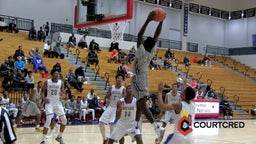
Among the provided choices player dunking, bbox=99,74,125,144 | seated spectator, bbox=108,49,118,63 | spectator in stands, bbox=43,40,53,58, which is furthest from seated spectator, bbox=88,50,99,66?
player dunking, bbox=99,74,125,144

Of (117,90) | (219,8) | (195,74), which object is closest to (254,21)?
(219,8)

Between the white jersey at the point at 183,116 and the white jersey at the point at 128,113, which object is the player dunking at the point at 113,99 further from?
the white jersey at the point at 183,116

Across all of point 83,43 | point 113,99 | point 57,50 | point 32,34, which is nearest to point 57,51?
point 57,50

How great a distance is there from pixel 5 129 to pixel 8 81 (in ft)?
43.0

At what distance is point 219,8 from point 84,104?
25858mm

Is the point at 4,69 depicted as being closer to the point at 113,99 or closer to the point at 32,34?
the point at 32,34

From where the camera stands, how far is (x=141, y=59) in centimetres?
655

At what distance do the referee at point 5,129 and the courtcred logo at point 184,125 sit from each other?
264 centimetres

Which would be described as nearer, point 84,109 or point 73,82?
point 84,109

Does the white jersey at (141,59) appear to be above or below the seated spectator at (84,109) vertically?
above

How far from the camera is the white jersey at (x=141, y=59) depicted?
21.4ft

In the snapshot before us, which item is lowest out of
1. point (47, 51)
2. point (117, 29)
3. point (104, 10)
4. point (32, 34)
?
point (47, 51)

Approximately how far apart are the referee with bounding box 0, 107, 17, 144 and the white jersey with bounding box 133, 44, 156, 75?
3292mm

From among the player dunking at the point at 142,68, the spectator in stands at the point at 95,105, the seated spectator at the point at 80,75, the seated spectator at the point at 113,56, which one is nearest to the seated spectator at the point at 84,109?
the spectator in stands at the point at 95,105
